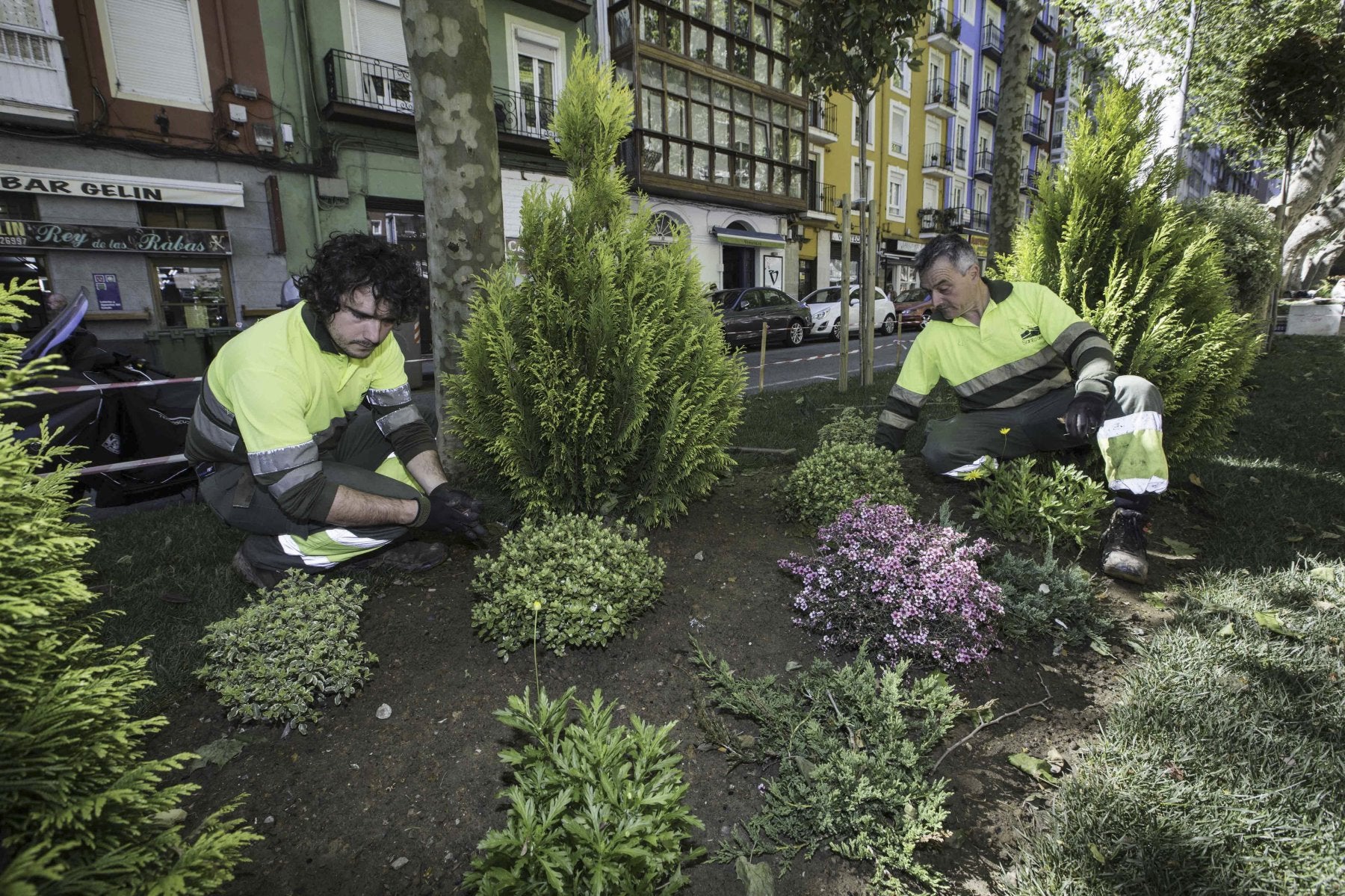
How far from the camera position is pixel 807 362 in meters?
14.2

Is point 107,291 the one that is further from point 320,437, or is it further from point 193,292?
point 320,437

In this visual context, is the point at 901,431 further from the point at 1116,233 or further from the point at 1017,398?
the point at 1116,233

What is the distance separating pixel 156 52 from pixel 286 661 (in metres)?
15.1

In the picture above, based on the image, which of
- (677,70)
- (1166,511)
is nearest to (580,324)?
(1166,511)

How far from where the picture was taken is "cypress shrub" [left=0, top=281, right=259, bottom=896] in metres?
1.07

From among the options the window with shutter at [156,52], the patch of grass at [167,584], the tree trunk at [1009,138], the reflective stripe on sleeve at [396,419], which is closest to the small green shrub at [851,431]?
the reflective stripe on sleeve at [396,419]

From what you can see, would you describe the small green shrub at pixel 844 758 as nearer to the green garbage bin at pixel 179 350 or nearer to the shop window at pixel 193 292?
the green garbage bin at pixel 179 350

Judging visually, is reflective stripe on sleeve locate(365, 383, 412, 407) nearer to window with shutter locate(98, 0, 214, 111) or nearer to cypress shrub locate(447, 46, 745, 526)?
cypress shrub locate(447, 46, 745, 526)

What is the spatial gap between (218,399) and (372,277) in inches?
37.9

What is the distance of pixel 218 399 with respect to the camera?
3.00 m

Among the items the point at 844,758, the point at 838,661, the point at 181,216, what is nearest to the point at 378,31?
the point at 181,216

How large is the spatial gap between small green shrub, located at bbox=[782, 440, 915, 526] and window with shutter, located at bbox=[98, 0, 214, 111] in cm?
1483

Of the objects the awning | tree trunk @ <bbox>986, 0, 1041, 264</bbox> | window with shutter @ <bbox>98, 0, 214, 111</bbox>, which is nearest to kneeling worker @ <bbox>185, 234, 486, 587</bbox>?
tree trunk @ <bbox>986, 0, 1041, 264</bbox>

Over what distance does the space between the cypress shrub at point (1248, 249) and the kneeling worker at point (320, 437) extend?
9.92 metres
